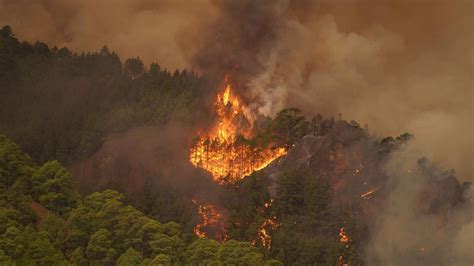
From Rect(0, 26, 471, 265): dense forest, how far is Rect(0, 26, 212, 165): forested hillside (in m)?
0.16

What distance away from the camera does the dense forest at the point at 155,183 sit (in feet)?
272

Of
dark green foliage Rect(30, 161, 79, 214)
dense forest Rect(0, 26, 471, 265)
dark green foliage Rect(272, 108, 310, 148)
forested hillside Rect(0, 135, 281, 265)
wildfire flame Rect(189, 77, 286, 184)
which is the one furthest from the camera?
dark green foliage Rect(272, 108, 310, 148)

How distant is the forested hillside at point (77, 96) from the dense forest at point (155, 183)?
16cm

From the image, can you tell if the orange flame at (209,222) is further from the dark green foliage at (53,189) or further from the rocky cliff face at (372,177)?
the dark green foliage at (53,189)

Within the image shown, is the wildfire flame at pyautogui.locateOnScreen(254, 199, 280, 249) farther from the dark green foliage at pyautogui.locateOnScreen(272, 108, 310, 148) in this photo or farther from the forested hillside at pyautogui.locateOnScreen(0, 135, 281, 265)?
the dark green foliage at pyautogui.locateOnScreen(272, 108, 310, 148)

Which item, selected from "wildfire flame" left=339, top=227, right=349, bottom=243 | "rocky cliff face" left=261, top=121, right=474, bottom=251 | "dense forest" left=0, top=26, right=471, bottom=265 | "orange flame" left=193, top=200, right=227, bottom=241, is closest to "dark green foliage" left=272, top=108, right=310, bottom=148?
"dense forest" left=0, top=26, right=471, bottom=265

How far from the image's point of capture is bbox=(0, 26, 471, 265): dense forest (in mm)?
82812

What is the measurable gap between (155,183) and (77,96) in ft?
66.6

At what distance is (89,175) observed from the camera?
10438cm

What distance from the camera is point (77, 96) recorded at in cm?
11912

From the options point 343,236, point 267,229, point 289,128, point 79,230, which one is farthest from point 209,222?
point 79,230

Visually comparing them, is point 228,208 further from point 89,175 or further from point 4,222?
point 4,222

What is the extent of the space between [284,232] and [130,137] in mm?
22193

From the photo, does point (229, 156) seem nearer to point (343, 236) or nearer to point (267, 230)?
point (267, 230)
